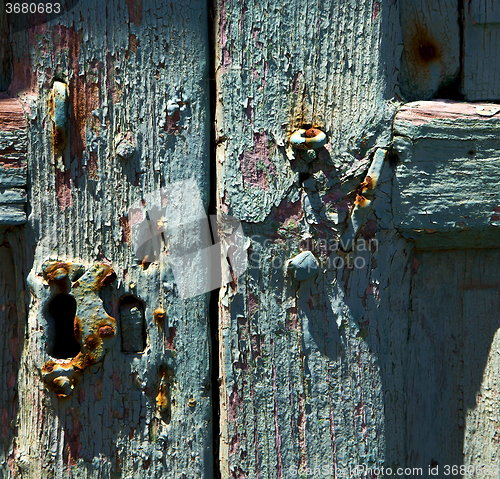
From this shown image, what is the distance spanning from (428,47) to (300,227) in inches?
17.6

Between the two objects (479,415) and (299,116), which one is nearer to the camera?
(299,116)

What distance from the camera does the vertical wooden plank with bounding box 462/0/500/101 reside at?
0.92 m

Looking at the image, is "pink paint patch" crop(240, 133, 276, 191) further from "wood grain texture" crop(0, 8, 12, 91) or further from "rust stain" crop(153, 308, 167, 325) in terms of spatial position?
"wood grain texture" crop(0, 8, 12, 91)

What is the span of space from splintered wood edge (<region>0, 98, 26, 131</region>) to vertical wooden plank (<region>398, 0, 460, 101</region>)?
727mm

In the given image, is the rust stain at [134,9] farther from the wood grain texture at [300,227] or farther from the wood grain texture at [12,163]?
the wood grain texture at [12,163]

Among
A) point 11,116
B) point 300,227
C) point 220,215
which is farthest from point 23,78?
point 300,227

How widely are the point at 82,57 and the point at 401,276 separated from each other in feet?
2.41

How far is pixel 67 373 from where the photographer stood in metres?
0.85

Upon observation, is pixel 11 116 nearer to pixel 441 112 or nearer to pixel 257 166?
pixel 257 166

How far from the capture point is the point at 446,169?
35.3 inches

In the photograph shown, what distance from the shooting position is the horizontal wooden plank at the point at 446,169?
0.89 m

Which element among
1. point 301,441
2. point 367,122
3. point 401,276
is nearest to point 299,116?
point 367,122

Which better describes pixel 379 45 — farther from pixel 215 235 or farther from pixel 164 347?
pixel 164 347

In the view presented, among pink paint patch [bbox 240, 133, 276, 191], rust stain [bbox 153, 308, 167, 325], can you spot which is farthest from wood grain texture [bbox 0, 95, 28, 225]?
pink paint patch [bbox 240, 133, 276, 191]
